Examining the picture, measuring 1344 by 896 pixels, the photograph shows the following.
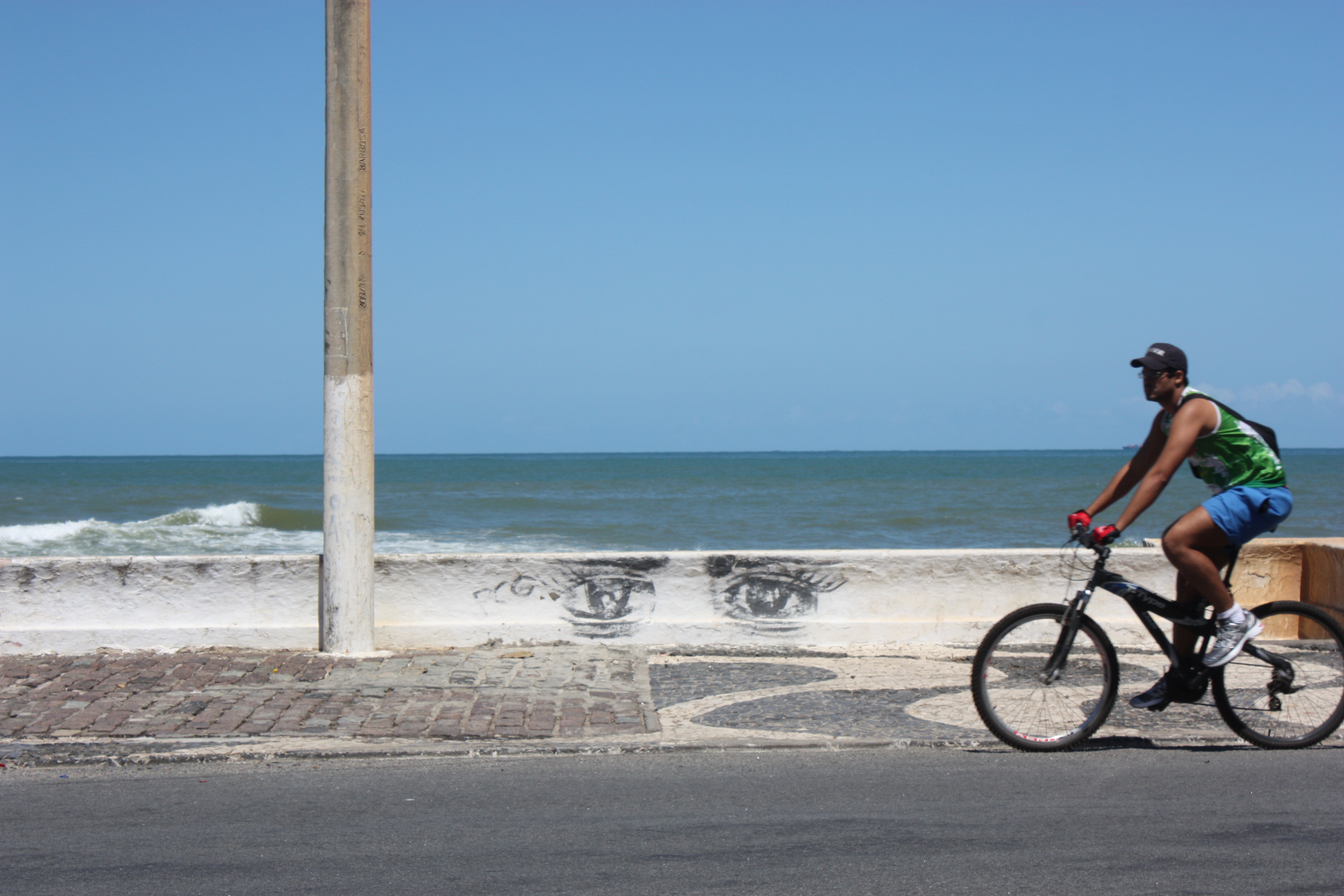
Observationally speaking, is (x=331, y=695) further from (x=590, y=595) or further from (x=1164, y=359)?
(x=1164, y=359)

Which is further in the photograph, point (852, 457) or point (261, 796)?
point (852, 457)

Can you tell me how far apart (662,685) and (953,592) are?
8.66 feet

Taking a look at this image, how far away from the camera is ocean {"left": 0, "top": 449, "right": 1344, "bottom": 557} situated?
25.3 meters

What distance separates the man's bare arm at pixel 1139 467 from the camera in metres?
5.30

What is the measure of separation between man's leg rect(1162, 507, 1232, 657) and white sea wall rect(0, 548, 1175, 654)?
2.69 m

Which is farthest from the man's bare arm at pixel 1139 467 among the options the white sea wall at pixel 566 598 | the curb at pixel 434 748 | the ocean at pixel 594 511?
the ocean at pixel 594 511

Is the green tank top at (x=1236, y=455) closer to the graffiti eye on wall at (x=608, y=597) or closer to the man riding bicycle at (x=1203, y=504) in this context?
the man riding bicycle at (x=1203, y=504)

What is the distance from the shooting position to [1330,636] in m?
5.18

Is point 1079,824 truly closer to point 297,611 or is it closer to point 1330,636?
point 1330,636

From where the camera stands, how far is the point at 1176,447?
4945mm

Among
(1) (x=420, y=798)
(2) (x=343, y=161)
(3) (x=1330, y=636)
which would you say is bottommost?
(1) (x=420, y=798)

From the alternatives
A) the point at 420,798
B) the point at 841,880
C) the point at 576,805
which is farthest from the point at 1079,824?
the point at 420,798

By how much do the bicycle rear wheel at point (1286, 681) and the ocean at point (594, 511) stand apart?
11.5 metres

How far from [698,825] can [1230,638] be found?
108 inches
